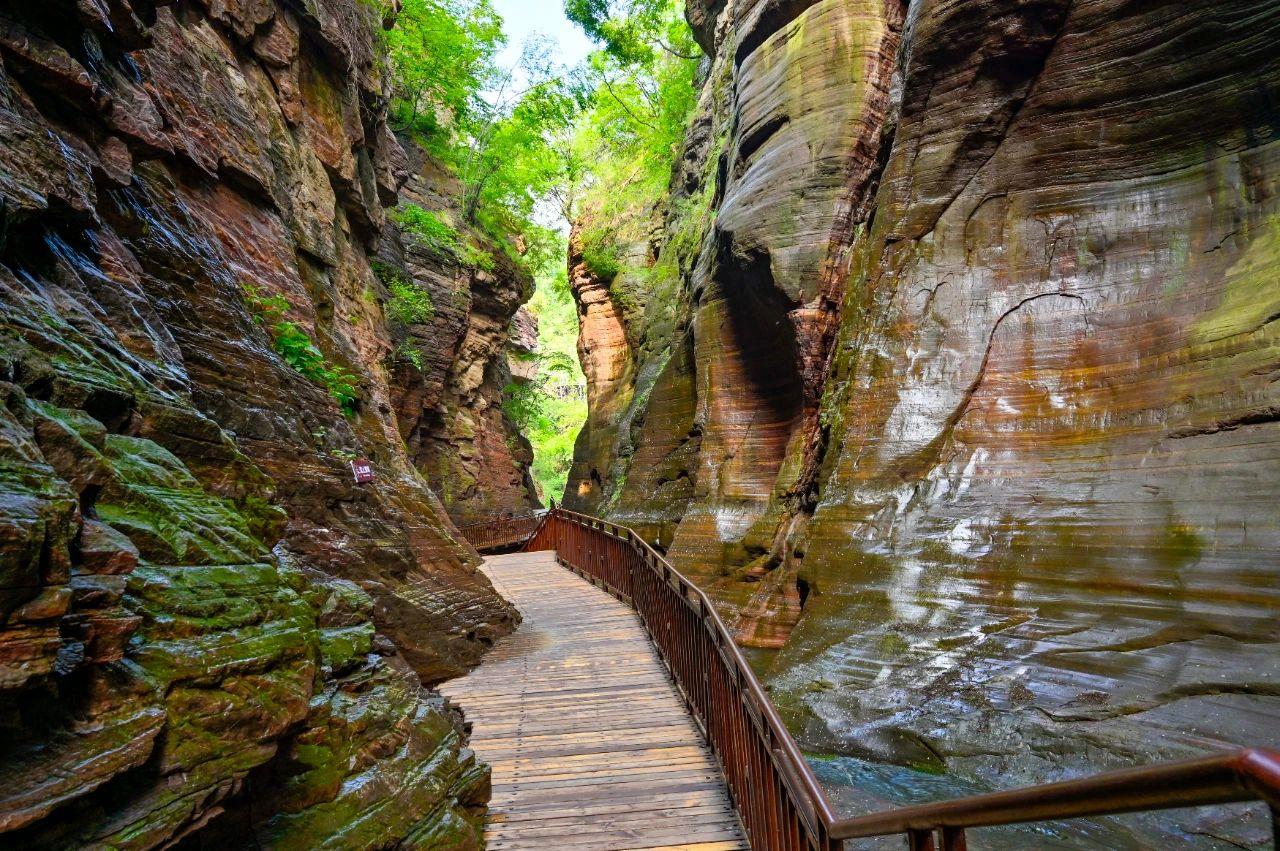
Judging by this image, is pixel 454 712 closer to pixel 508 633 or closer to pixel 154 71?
pixel 508 633

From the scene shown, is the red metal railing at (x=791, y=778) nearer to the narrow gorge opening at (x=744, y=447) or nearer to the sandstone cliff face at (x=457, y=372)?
the narrow gorge opening at (x=744, y=447)

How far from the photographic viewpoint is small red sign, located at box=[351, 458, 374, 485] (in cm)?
627

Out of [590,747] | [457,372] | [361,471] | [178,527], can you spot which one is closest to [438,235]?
[457,372]

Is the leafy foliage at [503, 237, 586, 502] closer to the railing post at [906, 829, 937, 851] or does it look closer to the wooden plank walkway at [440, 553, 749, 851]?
the wooden plank walkway at [440, 553, 749, 851]

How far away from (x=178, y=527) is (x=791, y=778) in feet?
9.79

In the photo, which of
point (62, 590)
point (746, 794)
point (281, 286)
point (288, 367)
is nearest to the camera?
point (62, 590)

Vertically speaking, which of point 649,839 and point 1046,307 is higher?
point 1046,307

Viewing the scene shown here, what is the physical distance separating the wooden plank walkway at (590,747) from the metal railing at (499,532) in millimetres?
14289

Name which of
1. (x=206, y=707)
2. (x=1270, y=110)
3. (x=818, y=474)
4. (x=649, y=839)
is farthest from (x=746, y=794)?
(x=1270, y=110)

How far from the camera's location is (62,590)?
6.57ft

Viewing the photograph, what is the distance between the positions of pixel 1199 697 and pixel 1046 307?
4.56 meters

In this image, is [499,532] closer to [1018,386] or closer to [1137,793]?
[1018,386]

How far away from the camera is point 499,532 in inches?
916

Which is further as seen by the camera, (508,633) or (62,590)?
(508,633)
